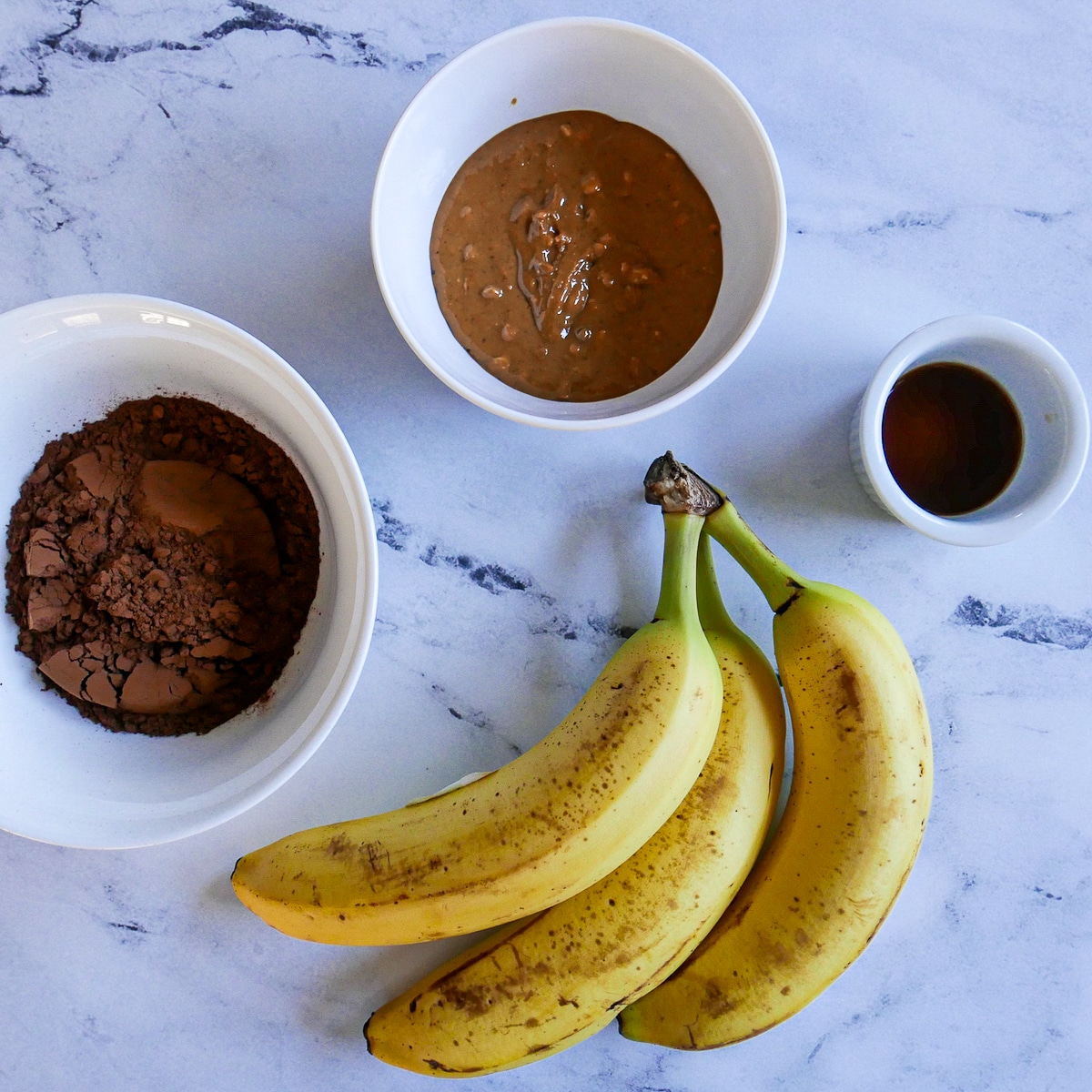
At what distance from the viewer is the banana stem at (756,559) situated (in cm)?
91

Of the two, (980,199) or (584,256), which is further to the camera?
(980,199)

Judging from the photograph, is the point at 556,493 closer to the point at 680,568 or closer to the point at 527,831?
the point at 680,568

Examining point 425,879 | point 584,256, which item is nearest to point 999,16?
point 584,256

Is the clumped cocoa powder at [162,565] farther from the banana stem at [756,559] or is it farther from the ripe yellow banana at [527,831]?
the banana stem at [756,559]

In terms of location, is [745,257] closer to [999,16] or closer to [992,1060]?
[999,16]

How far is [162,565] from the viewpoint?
862mm

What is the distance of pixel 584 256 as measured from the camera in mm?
889

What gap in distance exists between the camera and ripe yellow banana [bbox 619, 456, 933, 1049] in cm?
86

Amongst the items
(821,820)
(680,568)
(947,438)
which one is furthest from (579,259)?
(821,820)

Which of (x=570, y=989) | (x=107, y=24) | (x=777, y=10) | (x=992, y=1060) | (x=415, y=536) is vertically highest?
(x=777, y=10)

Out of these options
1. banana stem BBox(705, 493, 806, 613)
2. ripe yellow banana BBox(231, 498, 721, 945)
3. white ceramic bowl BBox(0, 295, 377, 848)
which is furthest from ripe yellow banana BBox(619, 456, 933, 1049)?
white ceramic bowl BBox(0, 295, 377, 848)

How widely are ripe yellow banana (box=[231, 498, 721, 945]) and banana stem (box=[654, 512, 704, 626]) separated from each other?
0.03 metres

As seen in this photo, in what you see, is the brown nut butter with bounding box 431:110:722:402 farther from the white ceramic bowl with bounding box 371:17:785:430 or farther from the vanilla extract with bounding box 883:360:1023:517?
the vanilla extract with bounding box 883:360:1023:517

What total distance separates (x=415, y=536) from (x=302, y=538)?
0.49ft
